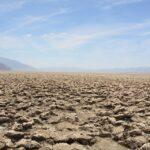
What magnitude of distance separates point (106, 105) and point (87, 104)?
26.4 inches

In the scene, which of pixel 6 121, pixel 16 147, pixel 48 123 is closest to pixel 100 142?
pixel 16 147

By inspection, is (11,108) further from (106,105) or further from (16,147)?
(16,147)

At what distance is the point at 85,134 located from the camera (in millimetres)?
5887

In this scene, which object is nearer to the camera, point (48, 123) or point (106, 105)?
point (48, 123)

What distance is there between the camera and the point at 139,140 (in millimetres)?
5379

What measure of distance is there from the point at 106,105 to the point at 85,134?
3.94 m

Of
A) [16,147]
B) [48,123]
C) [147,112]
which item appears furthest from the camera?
[147,112]

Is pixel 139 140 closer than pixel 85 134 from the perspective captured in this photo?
Yes

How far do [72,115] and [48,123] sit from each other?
1.04 meters

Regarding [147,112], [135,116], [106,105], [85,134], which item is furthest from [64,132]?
[106,105]

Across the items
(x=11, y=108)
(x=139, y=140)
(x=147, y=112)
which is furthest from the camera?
(x=11, y=108)

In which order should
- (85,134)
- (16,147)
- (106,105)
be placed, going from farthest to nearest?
(106,105) < (85,134) < (16,147)

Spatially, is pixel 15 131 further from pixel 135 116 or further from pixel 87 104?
pixel 87 104

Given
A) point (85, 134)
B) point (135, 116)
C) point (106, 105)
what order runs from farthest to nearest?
point (106, 105) → point (135, 116) → point (85, 134)
